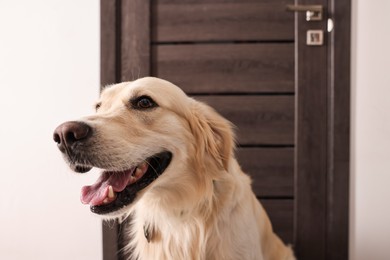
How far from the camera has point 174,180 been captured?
1107 millimetres

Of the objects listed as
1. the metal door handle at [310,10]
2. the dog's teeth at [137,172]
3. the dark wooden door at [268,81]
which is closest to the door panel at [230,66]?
the dark wooden door at [268,81]

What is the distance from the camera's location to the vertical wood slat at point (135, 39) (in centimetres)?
170

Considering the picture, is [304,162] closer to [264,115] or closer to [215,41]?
[264,115]

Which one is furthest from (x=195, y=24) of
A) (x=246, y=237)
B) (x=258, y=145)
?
(x=246, y=237)

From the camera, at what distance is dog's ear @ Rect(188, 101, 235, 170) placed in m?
1.12
